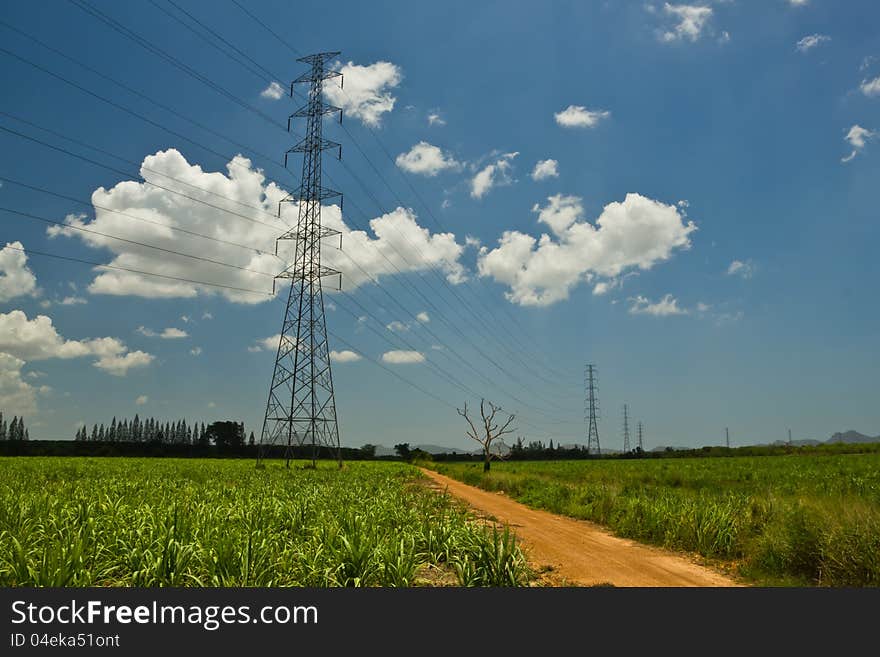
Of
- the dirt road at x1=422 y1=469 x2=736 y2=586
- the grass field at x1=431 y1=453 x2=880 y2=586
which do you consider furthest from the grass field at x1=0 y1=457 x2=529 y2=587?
the grass field at x1=431 y1=453 x2=880 y2=586

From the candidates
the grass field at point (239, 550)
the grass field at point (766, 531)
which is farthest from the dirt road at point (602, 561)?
the grass field at point (239, 550)

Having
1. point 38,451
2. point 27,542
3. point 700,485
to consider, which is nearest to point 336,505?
point 27,542

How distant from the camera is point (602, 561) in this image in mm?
12430

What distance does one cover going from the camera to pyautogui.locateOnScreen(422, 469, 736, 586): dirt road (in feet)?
35.5

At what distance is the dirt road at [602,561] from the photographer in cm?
1083

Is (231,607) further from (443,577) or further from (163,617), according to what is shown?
(443,577)

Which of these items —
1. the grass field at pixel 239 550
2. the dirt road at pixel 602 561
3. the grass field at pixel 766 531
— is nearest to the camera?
the grass field at pixel 239 550

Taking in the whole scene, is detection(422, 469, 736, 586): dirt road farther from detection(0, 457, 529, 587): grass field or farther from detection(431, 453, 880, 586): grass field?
detection(0, 457, 529, 587): grass field

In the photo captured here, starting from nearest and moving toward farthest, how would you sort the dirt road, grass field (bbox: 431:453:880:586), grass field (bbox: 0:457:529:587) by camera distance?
grass field (bbox: 0:457:529:587) → grass field (bbox: 431:453:880:586) → the dirt road

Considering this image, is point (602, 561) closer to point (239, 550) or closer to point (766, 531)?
point (766, 531)

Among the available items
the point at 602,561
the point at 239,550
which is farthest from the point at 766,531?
the point at 239,550

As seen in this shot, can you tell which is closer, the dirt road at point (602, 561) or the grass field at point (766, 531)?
the grass field at point (766, 531)

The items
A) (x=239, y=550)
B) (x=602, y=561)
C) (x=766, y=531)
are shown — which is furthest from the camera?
(x=766, y=531)

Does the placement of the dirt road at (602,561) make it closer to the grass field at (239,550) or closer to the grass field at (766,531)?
the grass field at (766,531)
